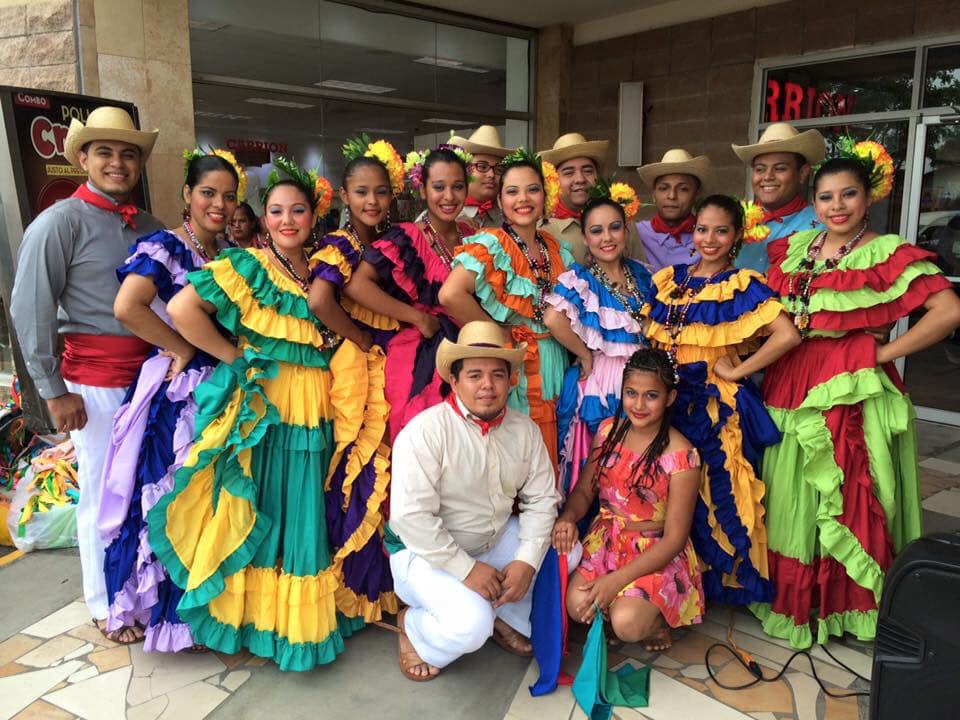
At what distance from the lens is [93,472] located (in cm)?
280

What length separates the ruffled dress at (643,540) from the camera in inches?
104

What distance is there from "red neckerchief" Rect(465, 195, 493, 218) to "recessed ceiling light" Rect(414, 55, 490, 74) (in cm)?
415

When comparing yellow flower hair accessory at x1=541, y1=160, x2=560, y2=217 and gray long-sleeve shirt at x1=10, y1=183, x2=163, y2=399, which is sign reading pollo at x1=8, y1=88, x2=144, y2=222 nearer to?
gray long-sleeve shirt at x1=10, y1=183, x2=163, y2=399

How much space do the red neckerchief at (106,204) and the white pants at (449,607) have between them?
170 centimetres

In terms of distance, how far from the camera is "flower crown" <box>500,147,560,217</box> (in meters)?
2.91

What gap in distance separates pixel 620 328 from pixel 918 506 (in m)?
1.34

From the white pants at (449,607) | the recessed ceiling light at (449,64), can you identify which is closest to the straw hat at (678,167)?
the white pants at (449,607)

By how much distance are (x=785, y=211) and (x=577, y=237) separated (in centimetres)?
94

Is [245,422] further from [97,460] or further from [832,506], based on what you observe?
[832,506]

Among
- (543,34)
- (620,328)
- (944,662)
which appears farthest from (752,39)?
(944,662)

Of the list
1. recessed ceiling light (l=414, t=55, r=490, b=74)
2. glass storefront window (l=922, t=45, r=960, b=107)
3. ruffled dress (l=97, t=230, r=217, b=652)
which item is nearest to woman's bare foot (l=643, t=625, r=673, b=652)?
ruffled dress (l=97, t=230, r=217, b=652)

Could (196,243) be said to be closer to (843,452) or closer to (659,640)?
(659,640)

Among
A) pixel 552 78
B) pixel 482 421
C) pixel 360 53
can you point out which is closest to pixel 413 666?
pixel 482 421

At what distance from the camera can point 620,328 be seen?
288 centimetres
